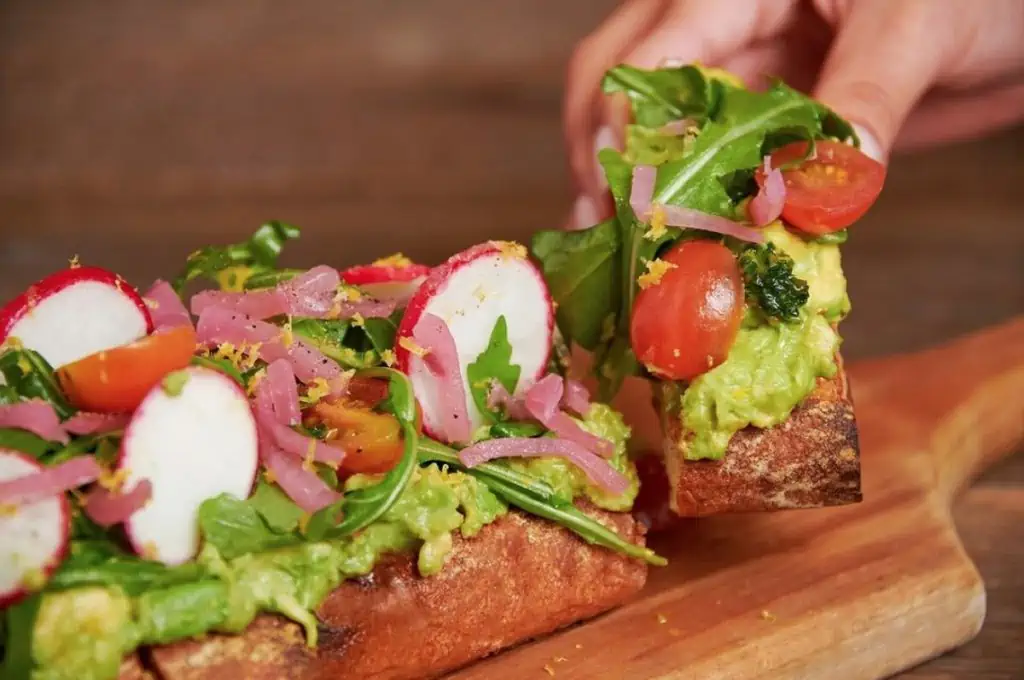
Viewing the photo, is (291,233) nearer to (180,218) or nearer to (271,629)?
(271,629)

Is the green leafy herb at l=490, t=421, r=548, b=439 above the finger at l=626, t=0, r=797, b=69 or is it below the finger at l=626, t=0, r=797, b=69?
below

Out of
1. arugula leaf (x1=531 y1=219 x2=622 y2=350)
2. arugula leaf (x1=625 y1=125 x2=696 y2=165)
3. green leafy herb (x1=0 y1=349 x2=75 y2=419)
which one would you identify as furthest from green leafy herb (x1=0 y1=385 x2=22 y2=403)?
arugula leaf (x1=625 y1=125 x2=696 y2=165)

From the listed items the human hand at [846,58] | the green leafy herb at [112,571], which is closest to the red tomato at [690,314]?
the human hand at [846,58]

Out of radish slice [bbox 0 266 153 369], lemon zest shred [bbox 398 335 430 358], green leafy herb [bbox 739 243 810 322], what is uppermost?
radish slice [bbox 0 266 153 369]

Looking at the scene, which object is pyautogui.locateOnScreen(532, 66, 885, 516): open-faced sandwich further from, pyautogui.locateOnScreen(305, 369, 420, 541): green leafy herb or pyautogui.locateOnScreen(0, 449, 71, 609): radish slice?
pyautogui.locateOnScreen(0, 449, 71, 609): radish slice

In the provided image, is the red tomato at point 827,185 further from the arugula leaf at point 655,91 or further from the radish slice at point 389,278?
the radish slice at point 389,278

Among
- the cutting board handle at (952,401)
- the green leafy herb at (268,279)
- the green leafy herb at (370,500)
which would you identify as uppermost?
the green leafy herb at (268,279)
